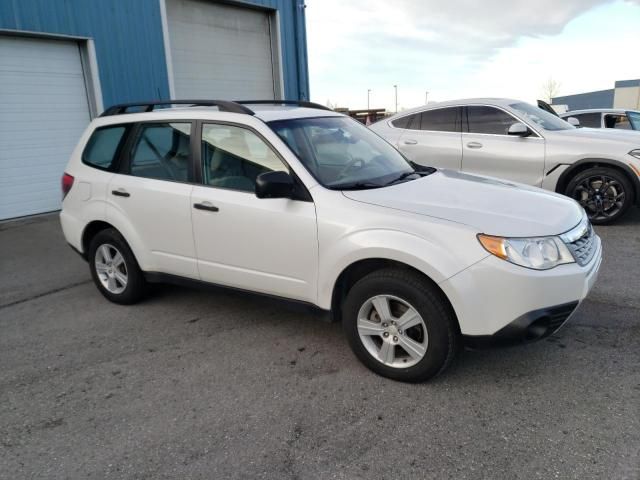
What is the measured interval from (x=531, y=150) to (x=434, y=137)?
55.1 inches

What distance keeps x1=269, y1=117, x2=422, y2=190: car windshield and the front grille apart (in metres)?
1.25

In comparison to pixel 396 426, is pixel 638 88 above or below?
above

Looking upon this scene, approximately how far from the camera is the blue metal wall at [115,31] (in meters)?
8.38

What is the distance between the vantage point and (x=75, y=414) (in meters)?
3.07

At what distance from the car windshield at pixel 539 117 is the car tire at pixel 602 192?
0.85m

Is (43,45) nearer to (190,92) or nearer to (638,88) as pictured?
(190,92)

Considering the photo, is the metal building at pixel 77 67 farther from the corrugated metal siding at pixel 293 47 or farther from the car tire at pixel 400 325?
the car tire at pixel 400 325

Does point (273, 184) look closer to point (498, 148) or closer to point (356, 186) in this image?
point (356, 186)

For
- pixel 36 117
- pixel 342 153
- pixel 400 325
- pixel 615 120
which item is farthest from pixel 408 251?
pixel 615 120

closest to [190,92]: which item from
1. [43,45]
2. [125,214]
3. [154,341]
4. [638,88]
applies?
[43,45]

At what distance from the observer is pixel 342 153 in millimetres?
3973

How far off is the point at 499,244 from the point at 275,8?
1180 centimetres

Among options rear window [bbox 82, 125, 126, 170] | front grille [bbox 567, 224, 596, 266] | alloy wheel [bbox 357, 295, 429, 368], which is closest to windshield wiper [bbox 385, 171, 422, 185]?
alloy wheel [bbox 357, 295, 429, 368]

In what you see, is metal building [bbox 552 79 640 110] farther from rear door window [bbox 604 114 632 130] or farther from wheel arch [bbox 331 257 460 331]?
wheel arch [bbox 331 257 460 331]
